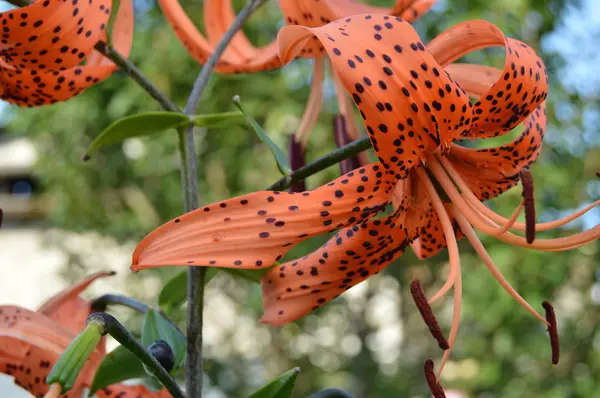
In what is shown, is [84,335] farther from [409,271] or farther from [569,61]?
[409,271]

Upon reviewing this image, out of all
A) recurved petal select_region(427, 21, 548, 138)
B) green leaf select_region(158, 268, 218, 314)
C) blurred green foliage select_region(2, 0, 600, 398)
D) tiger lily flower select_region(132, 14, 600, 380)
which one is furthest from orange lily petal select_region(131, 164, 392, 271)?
blurred green foliage select_region(2, 0, 600, 398)

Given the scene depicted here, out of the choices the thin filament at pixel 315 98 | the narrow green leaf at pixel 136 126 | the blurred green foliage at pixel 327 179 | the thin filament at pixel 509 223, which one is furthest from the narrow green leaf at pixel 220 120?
the blurred green foliage at pixel 327 179

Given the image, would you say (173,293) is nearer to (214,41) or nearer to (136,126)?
(136,126)

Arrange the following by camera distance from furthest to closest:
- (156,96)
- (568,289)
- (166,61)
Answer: (568,289), (166,61), (156,96)

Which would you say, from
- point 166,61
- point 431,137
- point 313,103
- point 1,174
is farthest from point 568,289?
point 1,174

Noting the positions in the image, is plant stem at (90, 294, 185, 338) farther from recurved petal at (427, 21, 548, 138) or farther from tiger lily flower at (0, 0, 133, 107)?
recurved petal at (427, 21, 548, 138)

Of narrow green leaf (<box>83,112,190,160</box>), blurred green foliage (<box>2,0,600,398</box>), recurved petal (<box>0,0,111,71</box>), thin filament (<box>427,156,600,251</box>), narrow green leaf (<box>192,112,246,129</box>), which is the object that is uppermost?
recurved petal (<box>0,0,111,71</box>)

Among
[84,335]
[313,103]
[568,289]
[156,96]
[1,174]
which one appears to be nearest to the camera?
[84,335]

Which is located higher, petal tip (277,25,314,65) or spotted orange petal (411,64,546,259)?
petal tip (277,25,314,65)
